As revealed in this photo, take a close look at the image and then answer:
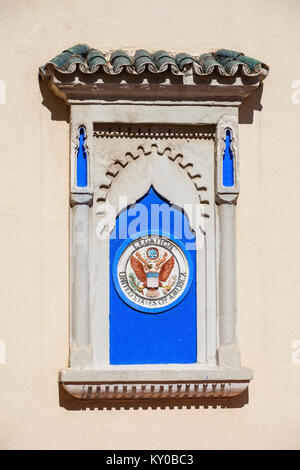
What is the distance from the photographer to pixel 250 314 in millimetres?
7332

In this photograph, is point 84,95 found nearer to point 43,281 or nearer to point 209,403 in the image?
point 43,281

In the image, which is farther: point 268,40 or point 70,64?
point 268,40

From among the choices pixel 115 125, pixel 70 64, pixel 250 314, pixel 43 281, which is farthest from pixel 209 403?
pixel 70 64

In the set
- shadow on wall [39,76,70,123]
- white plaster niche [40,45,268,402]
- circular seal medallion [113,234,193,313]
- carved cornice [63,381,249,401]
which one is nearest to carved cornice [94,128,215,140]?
white plaster niche [40,45,268,402]

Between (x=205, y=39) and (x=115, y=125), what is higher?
(x=205, y=39)

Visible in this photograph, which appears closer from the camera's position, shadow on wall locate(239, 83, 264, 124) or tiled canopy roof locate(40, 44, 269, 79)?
tiled canopy roof locate(40, 44, 269, 79)

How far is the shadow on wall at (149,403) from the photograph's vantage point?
7.14 meters

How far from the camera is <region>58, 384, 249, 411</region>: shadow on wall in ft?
23.4

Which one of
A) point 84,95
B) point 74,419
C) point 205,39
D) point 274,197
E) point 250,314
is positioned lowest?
point 74,419

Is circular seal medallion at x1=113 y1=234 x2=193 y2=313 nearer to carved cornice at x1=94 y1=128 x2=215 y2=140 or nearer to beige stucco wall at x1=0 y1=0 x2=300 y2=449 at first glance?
beige stucco wall at x1=0 y1=0 x2=300 y2=449

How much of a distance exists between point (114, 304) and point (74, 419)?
823mm

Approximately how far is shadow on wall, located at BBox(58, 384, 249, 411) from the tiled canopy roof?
2154 millimetres

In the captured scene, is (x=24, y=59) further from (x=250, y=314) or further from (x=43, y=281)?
(x=250, y=314)

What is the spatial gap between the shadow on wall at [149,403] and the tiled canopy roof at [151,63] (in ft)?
7.07
